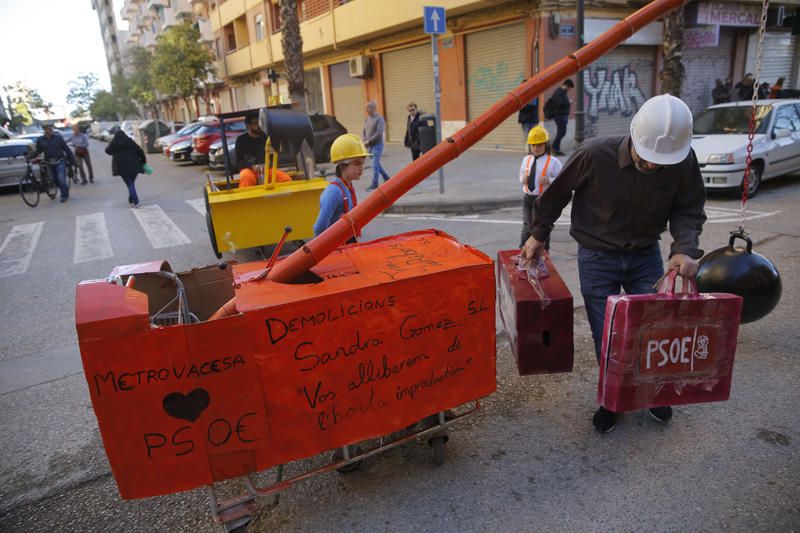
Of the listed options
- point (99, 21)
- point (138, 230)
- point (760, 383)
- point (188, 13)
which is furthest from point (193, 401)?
point (99, 21)

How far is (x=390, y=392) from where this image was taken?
2.57 m

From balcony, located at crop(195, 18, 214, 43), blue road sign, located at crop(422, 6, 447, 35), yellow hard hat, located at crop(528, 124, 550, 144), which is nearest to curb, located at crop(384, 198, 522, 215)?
blue road sign, located at crop(422, 6, 447, 35)

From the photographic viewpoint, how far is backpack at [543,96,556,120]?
14727mm

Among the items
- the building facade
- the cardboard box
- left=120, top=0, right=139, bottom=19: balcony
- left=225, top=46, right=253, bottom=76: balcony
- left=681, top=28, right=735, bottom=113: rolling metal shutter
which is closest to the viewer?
the cardboard box

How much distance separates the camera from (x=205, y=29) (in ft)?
131

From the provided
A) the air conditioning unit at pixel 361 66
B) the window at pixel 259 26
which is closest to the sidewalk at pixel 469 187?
the air conditioning unit at pixel 361 66

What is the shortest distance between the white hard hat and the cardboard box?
3.26 feet

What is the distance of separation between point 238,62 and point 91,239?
31270 millimetres

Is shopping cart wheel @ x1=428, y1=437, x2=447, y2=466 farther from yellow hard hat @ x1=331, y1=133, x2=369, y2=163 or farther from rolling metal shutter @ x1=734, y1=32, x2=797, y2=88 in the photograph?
rolling metal shutter @ x1=734, y1=32, x2=797, y2=88

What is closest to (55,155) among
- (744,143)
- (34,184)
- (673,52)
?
(34,184)

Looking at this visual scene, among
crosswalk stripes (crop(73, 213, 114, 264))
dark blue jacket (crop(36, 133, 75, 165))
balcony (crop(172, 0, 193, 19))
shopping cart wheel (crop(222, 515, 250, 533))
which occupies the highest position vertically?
balcony (crop(172, 0, 193, 19))

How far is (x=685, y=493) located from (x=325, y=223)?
257cm

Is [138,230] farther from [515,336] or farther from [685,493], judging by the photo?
[685,493]

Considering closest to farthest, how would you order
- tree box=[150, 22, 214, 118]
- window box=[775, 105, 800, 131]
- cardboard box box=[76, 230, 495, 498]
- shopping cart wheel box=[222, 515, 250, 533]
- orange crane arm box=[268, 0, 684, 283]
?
cardboard box box=[76, 230, 495, 498]
shopping cart wheel box=[222, 515, 250, 533]
orange crane arm box=[268, 0, 684, 283]
window box=[775, 105, 800, 131]
tree box=[150, 22, 214, 118]
